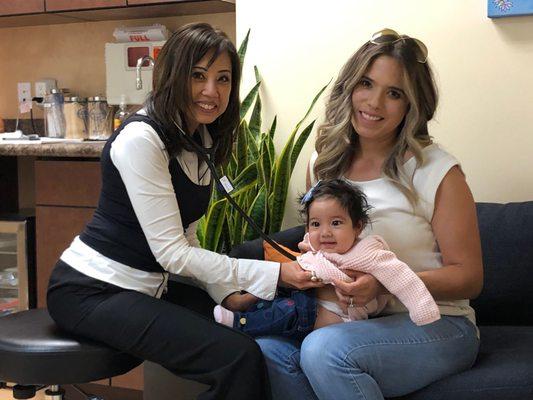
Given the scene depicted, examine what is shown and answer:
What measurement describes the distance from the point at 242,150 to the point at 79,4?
1.20 metres

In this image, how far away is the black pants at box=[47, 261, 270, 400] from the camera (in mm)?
1595

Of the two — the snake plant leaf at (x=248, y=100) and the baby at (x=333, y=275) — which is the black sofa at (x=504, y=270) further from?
the snake plant leaf at (x=248, y=100)

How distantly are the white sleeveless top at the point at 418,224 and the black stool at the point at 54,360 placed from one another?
709 mm

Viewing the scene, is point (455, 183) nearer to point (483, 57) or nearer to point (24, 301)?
point (483, 57)

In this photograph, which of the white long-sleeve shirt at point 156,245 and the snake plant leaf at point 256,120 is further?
the snake plant leaf at point 256,120

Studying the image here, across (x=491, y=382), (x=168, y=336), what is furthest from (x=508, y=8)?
(x=168, y=336)

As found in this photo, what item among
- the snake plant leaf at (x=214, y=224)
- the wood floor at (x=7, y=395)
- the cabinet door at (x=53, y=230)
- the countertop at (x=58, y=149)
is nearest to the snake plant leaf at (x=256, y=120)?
the snake plant leaf at (x=214, y=224)

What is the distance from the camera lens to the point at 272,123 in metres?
2.77

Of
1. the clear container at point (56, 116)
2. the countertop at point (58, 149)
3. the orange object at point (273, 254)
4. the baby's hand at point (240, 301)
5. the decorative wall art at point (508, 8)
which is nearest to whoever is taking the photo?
the baby's hand at point (240, 301)

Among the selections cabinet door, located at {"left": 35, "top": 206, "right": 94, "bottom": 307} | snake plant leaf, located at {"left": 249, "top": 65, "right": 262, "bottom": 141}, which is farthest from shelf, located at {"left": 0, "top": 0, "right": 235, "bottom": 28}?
cabinet door, located at {"left": 35, "top": 206, "right": 94, "bottom": 307}

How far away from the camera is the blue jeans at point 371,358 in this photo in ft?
5.33

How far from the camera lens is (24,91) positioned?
12.5 ft

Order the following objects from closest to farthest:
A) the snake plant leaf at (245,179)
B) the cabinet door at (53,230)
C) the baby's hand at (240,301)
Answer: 1. the baby's hand at (240,301)
2. the snake plant leaf at (245,179)
3. the cabinet door at (53,230)

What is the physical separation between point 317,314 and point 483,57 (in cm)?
121
